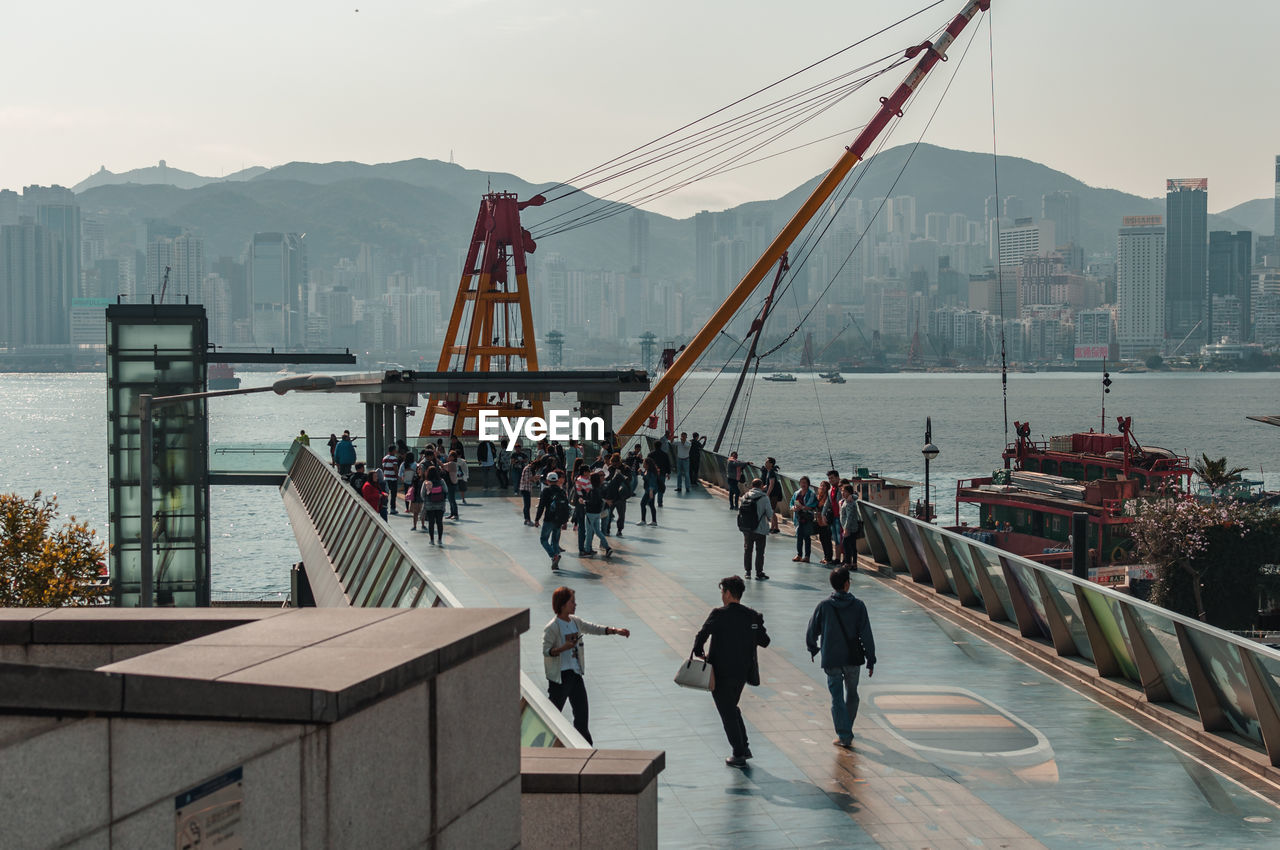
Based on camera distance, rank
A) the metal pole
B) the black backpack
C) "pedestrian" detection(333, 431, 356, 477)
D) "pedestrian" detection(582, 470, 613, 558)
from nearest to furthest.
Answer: the metal pole → the black backpack → "pedestrian" detection(582, 470, 613, 558) → "pedestrian" detection(333, 431, 356, 477)

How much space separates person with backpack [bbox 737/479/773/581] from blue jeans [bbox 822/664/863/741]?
26.8ft

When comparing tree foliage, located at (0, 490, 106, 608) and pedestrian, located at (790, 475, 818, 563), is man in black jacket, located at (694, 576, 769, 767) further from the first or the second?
tree foliage, located at (0, 490, 106, 608)

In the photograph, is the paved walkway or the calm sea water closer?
the paved walkway

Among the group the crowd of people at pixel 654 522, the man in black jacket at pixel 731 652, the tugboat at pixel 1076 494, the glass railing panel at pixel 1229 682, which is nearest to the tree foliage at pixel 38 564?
the crowd of people at pixel 654 522

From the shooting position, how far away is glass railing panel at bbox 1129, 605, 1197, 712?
11.8 m

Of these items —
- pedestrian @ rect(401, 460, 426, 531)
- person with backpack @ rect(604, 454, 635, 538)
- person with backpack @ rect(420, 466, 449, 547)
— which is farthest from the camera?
pedestrian @ rect(401, 460, 426, 531)

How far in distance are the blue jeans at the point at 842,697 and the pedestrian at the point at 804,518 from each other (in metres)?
10.5

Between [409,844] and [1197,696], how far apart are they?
830 cm

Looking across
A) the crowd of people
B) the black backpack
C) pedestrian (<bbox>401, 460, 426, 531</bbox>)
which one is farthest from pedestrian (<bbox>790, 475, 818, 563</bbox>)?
pedestrian (<bbox>401, 460, 426, 531</bbox>)

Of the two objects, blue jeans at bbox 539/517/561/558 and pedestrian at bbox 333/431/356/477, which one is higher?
pedestrian at bbox 333/431/356/477

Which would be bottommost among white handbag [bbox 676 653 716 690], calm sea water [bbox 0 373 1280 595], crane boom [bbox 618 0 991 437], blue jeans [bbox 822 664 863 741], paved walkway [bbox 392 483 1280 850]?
calm sea water [bbox 0 373 1280 595]

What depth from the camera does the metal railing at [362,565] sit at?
7926 mm

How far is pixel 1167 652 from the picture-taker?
12.0 m

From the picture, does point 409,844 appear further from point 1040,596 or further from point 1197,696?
point 1040,596
